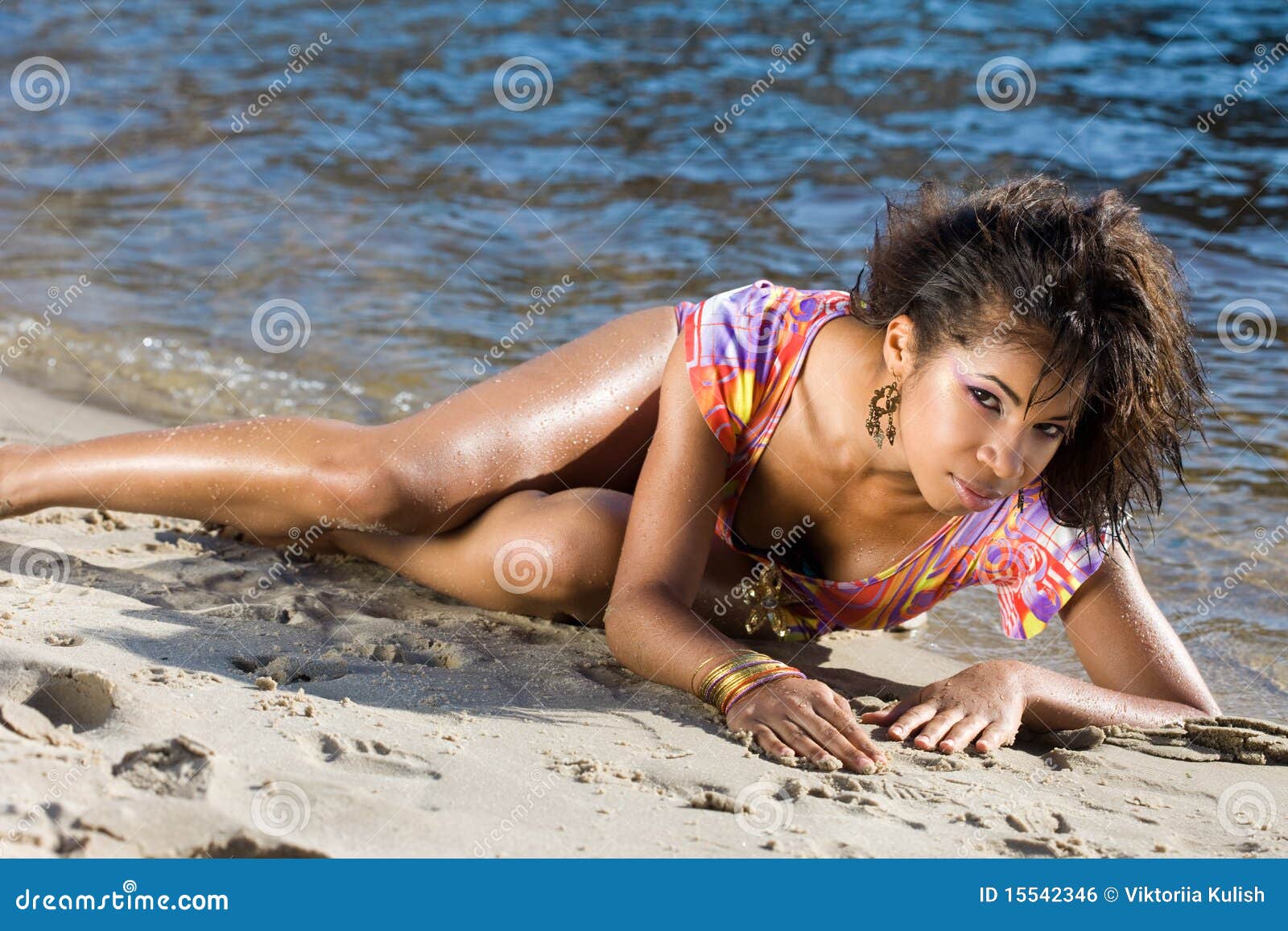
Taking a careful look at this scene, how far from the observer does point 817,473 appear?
9.98 feet

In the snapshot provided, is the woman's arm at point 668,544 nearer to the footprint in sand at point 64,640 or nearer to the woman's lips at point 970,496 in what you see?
the woman's lips at point 970,496

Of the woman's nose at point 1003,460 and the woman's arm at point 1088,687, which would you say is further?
the woman's arm at point 1088,687

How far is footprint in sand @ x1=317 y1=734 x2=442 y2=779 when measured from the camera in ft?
7.41

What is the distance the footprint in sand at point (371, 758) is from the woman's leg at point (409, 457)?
3.63 feet

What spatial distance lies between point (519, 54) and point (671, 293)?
4.97m

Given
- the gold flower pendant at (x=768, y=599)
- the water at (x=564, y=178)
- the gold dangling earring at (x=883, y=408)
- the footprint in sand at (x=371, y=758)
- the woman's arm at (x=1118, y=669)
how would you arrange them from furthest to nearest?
the water at (x=564, y=178) → the gold flower pendant at (x=768, y=599) → the woman's arm at (x=1118, y=669) → the gold dangling earring at (x=883, y=408) → the footprint in sand at (x=371, y=758)

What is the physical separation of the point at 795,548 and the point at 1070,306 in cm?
95

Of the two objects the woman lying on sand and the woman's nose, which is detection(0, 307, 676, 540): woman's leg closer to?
the woman lying on sand

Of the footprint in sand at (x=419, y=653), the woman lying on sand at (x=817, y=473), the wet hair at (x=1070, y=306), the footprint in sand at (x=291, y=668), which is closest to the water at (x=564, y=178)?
the woman lying on sand at (x=817, y=473)

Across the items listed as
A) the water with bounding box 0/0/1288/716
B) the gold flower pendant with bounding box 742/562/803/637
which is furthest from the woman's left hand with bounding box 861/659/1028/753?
the water with bounding box 0/0/1288/716

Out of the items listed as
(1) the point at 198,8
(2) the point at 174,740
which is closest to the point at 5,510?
(2) the point at 174,740

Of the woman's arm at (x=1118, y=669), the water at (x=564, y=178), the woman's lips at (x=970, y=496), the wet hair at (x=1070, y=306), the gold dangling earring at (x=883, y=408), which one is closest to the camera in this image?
the wet hair at (x=1070, y=306)

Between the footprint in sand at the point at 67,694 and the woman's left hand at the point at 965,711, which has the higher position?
the woman's left hand at the point at 965,711

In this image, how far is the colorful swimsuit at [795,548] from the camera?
9.76 ft
